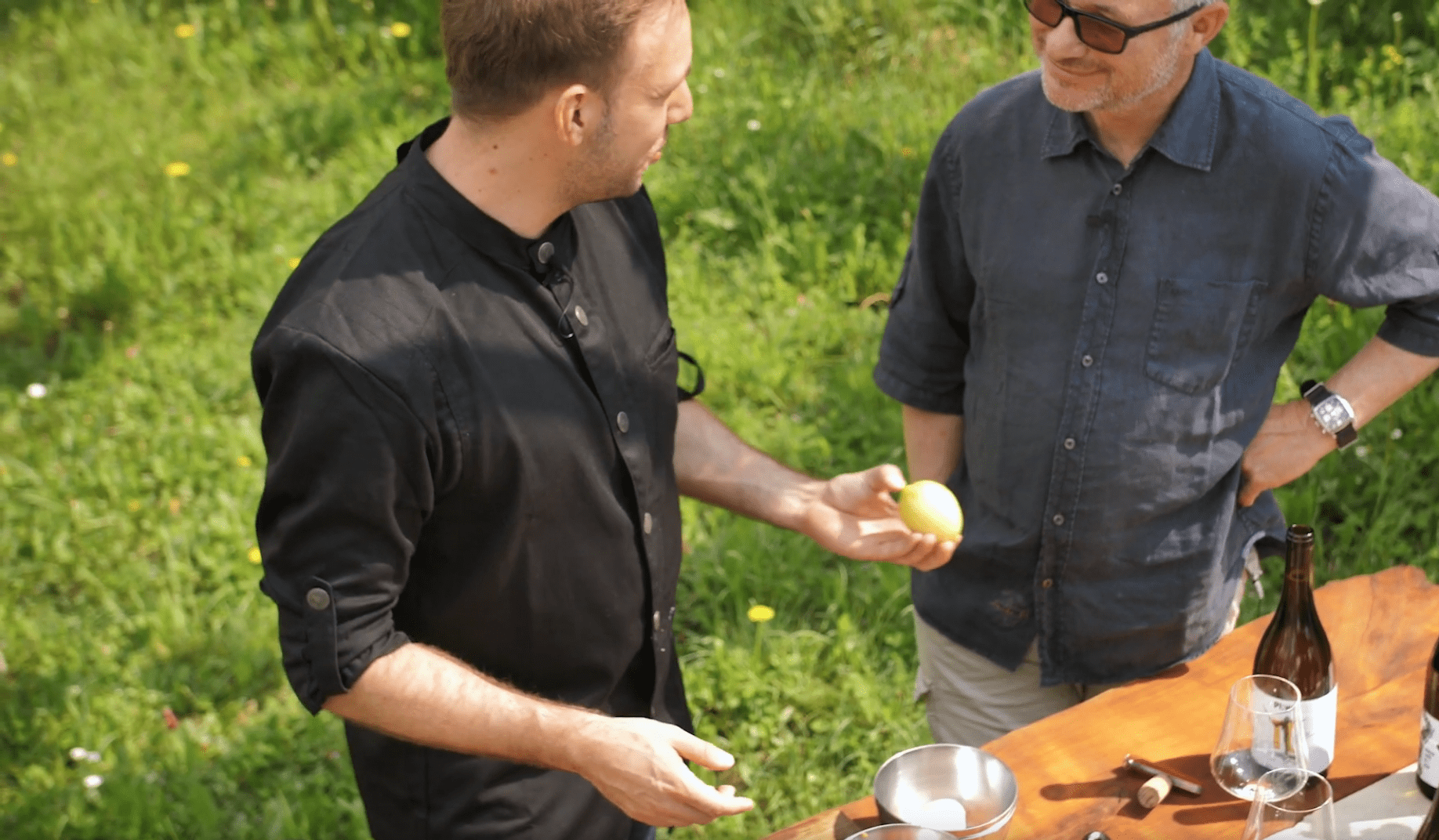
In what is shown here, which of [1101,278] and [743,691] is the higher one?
[1101,278]

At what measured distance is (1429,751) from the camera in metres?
1.94

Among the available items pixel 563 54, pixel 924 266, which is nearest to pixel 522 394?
pixel 563 54

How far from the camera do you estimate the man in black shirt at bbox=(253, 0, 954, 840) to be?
193 cm

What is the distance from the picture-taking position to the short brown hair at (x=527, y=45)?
1985 millimetres

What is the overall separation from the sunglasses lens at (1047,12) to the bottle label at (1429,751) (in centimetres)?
128

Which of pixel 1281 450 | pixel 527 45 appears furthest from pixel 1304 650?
pixel 527 45

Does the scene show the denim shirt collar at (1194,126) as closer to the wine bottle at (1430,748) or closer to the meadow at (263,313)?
the wine bottle at (1430,748)

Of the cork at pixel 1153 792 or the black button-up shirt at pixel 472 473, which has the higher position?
the black button-up shirt at pixel 472 473

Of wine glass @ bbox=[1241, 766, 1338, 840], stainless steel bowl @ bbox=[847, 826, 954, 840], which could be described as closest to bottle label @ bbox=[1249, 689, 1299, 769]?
wine glass @ bbox=[1241, 766, 1338, 840]

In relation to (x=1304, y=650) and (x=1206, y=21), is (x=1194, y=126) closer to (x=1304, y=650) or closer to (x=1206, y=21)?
(x=1206, y=21)

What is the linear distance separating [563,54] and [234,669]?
2811mm

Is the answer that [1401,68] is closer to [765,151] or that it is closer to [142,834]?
[765,151]

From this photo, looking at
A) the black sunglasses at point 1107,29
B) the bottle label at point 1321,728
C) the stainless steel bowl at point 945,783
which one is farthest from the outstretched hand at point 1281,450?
the stainless steel bowl at point 945,783

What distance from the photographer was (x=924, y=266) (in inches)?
109
